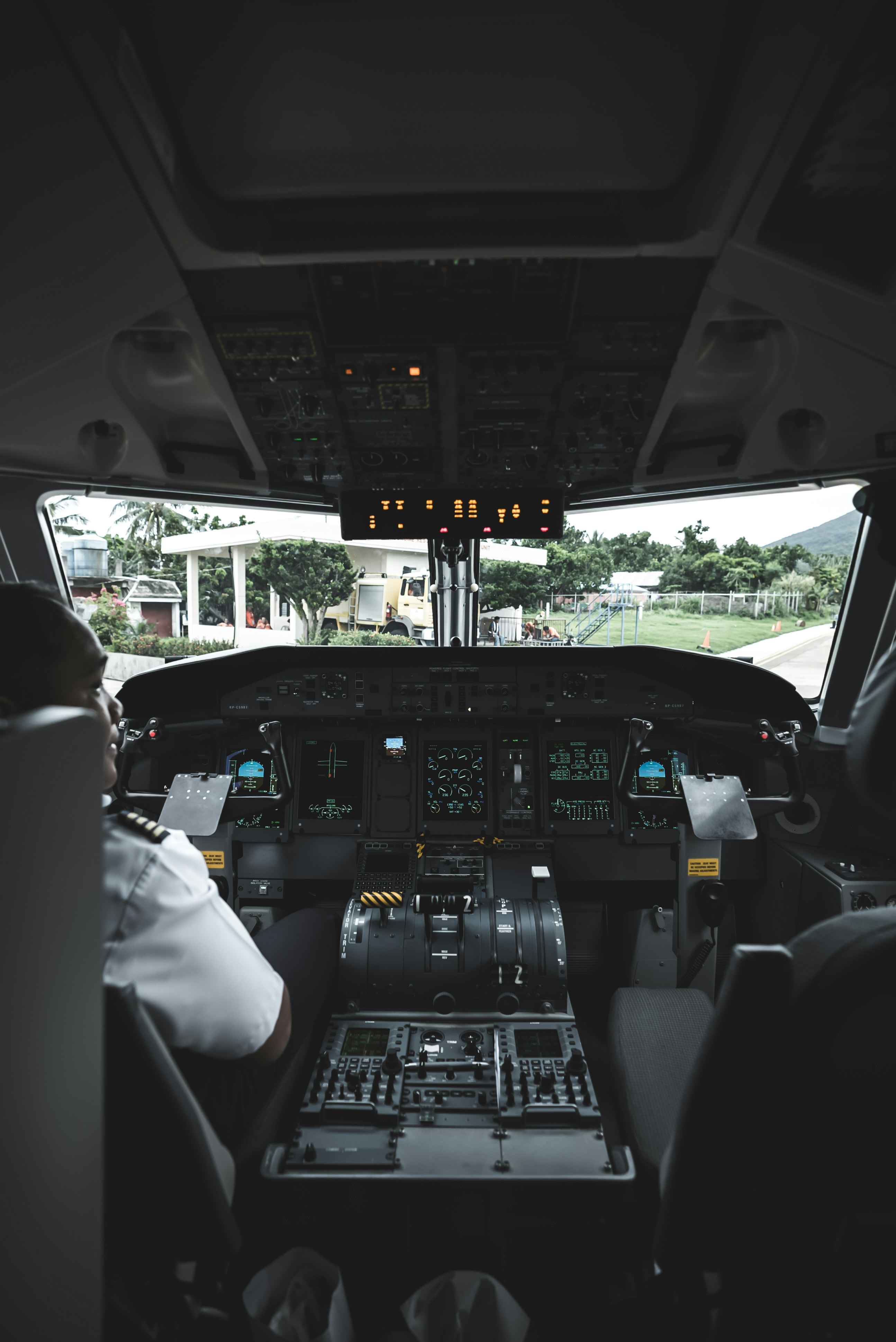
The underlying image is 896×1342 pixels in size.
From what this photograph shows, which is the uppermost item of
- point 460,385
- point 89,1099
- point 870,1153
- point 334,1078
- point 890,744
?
point 460,385

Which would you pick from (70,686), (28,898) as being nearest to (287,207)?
(70,686)

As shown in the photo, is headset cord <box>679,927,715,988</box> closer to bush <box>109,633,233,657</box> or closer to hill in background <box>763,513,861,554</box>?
hill in background <box>763,513,861,554</box>

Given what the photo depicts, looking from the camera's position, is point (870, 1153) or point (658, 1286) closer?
point (870, 1153)

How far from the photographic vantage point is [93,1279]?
0.64 metres

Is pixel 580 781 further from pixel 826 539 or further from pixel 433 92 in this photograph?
pixel 433 92

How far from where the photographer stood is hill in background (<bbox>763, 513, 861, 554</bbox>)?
2662 millimetres

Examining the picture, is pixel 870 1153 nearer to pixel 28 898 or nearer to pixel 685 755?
pixel 28 898

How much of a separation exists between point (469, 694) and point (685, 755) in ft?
2.90

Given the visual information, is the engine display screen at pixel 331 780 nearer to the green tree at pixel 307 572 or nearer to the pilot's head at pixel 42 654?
the green tree at pixel 307 572

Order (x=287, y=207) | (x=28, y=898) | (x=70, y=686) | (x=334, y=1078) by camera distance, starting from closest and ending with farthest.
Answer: (x=28, y=898)
(x=70, y=686)
(x=287, y=207)
(x=334, y=1078)

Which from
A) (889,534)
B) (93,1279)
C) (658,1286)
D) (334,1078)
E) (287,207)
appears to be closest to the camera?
(93,1279)

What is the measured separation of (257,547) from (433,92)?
212 centimetres

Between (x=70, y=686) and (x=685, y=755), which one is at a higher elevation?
(x=70, y=686)

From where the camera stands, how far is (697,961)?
2.40m
